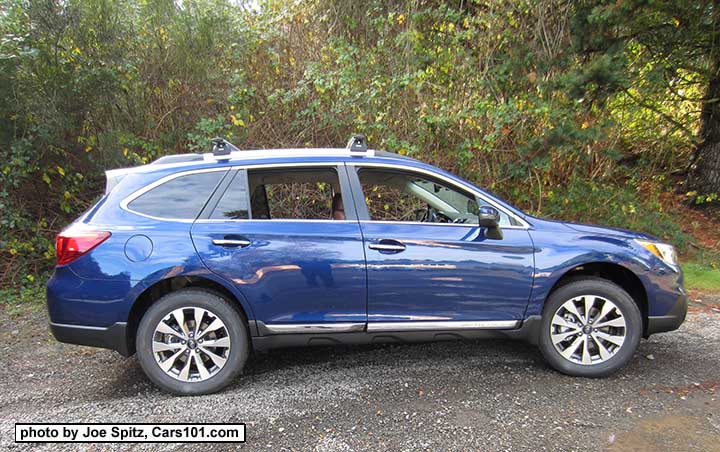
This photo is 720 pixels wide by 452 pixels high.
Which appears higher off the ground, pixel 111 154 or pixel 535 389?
pixel 111 154

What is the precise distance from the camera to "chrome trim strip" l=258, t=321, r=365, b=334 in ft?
10.8

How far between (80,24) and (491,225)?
5948 mm

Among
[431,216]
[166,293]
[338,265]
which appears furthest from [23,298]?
[431,216]

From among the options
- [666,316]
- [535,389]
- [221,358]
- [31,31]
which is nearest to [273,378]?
[221,358]

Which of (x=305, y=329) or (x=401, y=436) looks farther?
(x=305, y=329)

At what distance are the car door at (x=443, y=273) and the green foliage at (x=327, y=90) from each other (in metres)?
3.19

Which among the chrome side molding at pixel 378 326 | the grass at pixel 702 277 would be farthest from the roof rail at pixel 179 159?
the grass at pixel 702 277

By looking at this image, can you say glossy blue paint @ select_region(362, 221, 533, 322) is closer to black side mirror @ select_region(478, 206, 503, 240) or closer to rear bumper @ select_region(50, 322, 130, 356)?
black side mirror @ select_region(478, 206, 503, 240)

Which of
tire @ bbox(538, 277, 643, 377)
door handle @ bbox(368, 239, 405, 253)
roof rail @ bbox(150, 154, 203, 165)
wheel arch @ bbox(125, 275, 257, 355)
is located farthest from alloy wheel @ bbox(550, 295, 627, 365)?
roof rail @ bbox(150, 154, 203, 165)

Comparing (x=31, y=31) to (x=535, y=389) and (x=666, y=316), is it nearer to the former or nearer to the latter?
(x=535, y=389)

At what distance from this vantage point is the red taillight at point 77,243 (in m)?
3.13

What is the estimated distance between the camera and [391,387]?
3.35 metres

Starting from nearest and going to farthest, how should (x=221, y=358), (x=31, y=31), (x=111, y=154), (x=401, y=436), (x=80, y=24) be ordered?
(x=401, y=436) → (x=221, y=358) → (x=31, y=31) → (x=80, y=24) → (x=111, y=154)

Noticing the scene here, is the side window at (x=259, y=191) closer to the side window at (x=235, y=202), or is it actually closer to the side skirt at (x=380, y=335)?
the side window at (x=235, y=202)
